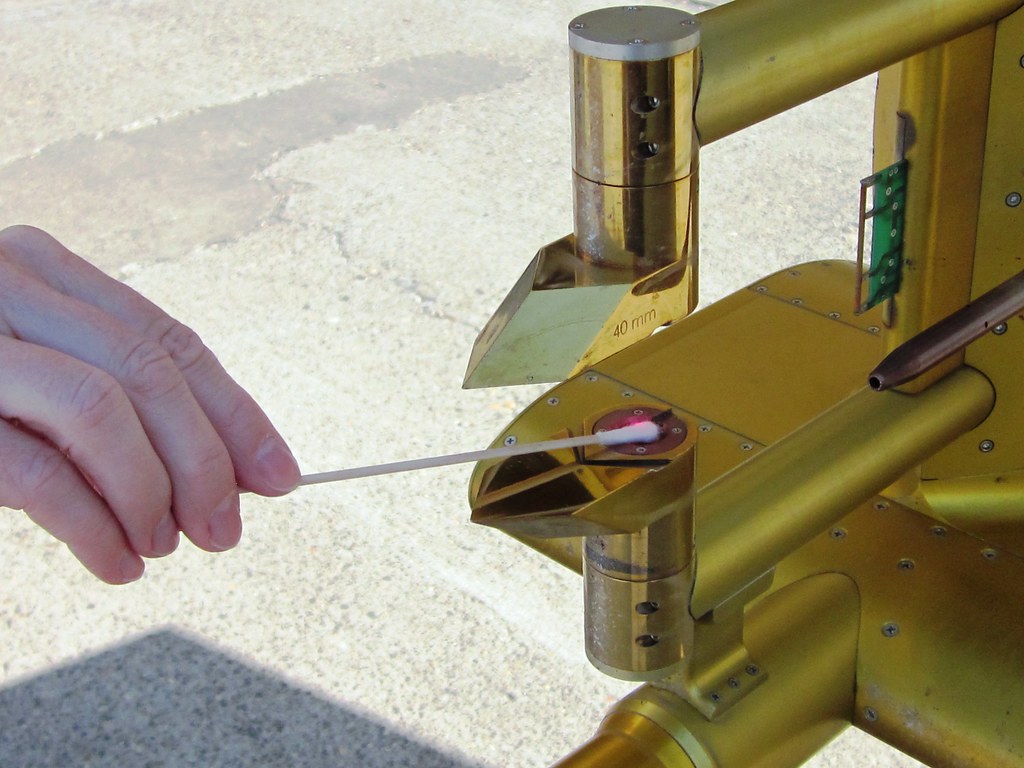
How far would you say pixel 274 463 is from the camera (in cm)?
50

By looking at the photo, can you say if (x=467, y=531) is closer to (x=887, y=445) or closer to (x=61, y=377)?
(x=887, y=445)

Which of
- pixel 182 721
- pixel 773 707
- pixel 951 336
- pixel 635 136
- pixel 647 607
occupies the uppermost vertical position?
pixel 635 136

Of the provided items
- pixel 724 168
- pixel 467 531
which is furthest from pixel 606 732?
pixel 724 168

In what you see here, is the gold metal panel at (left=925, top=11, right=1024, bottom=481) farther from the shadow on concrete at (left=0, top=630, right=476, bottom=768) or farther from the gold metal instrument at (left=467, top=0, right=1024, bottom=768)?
the shadow on concrete at (left=0, top=630, right=476, bottom=768)

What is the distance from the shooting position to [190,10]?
3.43 meters

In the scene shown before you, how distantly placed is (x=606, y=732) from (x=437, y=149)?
6.77 ft

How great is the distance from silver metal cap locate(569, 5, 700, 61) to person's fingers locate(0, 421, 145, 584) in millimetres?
257

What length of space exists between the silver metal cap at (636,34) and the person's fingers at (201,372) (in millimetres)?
196

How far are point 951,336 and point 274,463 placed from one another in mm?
350

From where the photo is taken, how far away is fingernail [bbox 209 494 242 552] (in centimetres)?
49

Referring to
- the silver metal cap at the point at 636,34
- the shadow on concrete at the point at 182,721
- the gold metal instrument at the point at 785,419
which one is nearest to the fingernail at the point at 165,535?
the gold metal instrument at the point at 785,419

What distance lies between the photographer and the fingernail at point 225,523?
49 cm

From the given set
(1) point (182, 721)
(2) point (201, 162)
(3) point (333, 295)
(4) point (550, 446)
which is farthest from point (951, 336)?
(2) point (201, 162)

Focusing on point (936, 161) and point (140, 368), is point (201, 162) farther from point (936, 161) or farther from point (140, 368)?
point (140, 368)
